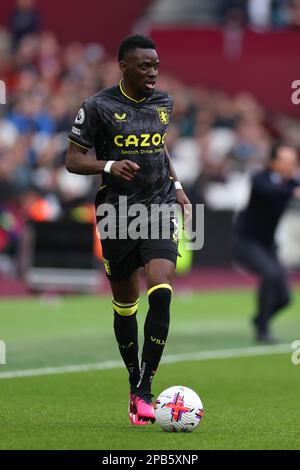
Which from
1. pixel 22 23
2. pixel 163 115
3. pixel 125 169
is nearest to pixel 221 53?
pixel 22 23

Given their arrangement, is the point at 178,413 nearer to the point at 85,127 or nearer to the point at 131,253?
the point at 131,253

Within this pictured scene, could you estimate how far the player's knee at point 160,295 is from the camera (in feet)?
28.7

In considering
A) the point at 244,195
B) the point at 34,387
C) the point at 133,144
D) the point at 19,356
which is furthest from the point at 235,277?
the point at 133,144

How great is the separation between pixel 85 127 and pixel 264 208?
669 centimetres

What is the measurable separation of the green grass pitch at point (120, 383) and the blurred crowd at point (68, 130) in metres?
3.43

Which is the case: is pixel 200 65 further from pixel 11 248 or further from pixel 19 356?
pixel 19 356

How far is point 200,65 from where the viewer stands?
28734 mm

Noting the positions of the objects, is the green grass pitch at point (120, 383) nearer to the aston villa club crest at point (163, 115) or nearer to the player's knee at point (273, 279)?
the player's knee at point (273, 279)

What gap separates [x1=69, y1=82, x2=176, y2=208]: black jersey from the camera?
29.5 feet

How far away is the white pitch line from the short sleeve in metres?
3.23

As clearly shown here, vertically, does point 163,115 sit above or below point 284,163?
below

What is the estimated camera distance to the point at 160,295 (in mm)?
8758

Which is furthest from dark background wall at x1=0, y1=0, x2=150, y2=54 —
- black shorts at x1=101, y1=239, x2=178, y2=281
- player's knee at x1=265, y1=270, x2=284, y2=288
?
black shorts at x1=101, y1=239, x2=178, y2=281

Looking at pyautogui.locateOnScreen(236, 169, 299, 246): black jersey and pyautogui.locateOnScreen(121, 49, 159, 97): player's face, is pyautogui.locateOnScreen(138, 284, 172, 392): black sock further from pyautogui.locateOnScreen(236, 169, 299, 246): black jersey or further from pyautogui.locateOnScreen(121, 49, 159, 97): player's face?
pyautogui.locateOnScreen(236, 169, 299, 246): black jersey
